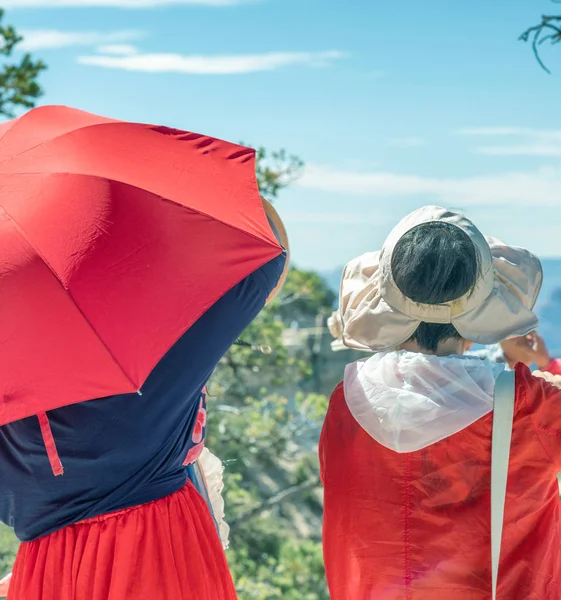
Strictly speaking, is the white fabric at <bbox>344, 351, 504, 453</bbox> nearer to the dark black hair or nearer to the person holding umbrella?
the dark black hair

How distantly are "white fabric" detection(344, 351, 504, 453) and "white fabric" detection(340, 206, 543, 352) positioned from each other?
0.05 m

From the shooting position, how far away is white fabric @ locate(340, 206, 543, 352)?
4.88 ft

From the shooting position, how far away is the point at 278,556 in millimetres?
9945

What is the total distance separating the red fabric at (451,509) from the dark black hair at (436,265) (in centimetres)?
21

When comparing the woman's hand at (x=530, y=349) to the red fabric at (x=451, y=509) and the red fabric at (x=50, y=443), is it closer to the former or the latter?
the red fabric at (x=451, y=509)

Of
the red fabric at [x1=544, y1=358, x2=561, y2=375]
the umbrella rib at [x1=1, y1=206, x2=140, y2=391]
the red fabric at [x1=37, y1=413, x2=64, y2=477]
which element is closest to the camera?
the umbrella rib at [x1=1, y1=206, x2=140, y2=391]

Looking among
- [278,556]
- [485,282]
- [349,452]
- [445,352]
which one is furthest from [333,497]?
[278,556]

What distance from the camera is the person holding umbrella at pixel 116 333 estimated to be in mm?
1236

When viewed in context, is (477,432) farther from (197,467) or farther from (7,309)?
(7,309)

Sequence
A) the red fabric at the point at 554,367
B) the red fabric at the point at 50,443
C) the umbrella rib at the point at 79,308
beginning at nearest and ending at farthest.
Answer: the umbrella rib at the point at 79,308, the red fabric at the point at 50,443, the red fabric at the point at 554,367

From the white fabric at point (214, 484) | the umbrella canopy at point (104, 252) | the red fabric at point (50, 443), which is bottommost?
the white fabric at point (214, 484)

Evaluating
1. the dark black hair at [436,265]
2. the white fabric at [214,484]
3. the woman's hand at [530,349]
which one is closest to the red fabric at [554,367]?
the woman's hand at [530,349]

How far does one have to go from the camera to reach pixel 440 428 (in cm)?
150

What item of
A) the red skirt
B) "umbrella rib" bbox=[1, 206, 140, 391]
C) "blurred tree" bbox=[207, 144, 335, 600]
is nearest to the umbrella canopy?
"umbrella rib" bbox=[1, 206, 140, 391]
